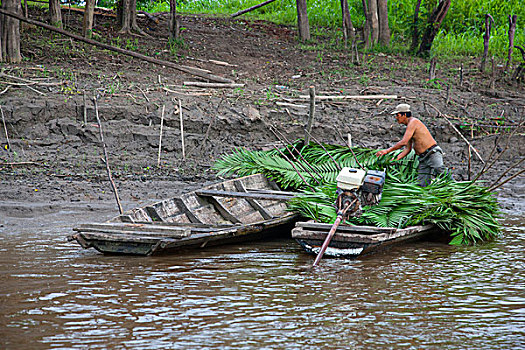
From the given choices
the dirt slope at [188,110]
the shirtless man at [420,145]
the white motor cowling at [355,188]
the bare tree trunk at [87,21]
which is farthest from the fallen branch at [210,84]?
the white motor cowling at [355,188]

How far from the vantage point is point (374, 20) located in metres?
16.6

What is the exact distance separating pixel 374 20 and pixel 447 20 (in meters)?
3.36

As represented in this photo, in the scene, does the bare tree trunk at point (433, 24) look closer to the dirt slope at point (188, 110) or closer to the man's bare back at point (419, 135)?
the dirt slope at point (188, 110)

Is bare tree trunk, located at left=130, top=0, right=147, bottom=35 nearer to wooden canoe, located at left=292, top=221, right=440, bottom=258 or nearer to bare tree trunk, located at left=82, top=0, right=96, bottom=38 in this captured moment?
bare tree trunk, located at left=82, top=0, right=96, bottom=38

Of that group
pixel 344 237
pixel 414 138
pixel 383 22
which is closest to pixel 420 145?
pixel 414 138

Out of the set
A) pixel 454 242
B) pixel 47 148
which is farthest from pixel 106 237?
pixel 47 148

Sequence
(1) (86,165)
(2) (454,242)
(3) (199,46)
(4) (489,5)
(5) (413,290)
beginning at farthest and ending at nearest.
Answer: (4) (489,5)
(3) (199,46)
(1) (86,165)
(2) (454,242)
(5) (413,290)

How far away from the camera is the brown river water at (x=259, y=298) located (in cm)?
441

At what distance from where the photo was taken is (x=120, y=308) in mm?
4930

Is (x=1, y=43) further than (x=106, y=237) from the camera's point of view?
Yes

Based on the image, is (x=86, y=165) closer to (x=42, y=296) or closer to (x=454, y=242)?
(x=42, y=296)

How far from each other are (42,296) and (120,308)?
75 centimetres

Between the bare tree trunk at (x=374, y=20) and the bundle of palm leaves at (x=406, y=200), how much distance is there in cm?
862

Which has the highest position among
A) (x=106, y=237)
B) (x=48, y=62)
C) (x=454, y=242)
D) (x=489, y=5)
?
(x=489, y=5)
